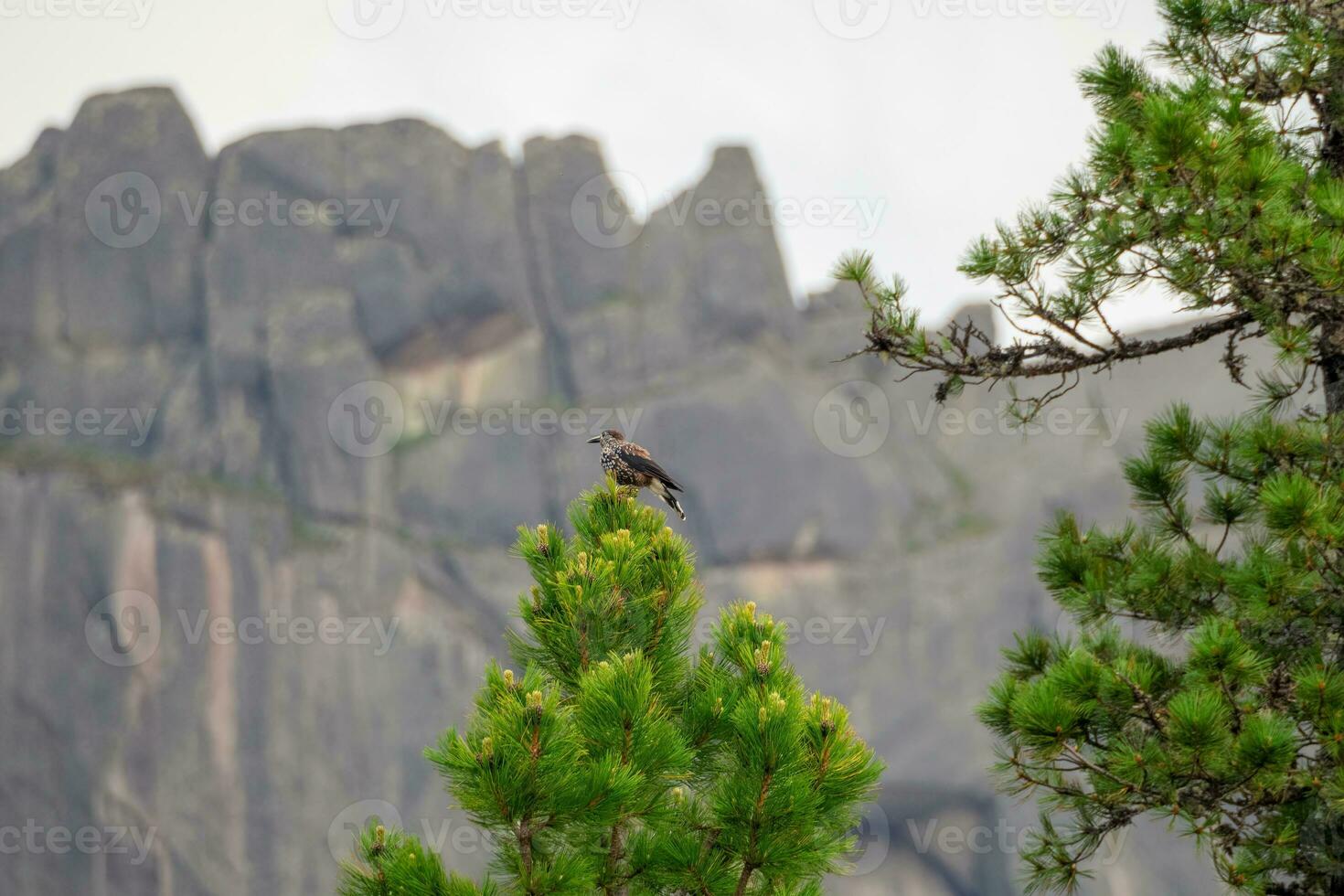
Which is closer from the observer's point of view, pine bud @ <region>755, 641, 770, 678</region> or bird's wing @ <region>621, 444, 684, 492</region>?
pine bud @ <region>755, 641, 770, 678</region>

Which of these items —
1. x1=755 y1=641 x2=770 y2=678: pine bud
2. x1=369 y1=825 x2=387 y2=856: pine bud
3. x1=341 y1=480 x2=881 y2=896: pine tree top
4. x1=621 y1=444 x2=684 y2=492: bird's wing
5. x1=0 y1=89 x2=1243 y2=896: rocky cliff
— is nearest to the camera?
x1=341 y1=480 x2=881 y2=896: pine tree top

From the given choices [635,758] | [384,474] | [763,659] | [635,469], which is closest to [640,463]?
[635,469]

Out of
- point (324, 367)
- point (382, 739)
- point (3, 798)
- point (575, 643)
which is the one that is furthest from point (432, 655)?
point (575, 643)

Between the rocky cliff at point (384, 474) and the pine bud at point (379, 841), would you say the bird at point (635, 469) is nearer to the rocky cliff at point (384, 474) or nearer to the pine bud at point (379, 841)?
the pine bud at point (379, 841)

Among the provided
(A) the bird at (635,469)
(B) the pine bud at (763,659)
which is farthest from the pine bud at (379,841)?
(A) the bird at (635,469)

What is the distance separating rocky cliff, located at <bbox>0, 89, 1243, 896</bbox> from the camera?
48.8 m

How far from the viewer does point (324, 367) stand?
52.5 meters

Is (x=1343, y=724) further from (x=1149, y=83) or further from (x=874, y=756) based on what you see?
(x=1149, y=83)

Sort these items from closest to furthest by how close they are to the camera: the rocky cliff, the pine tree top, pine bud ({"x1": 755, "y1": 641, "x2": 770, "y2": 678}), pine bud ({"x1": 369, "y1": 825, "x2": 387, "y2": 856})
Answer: the pine tree top → pine bud ({"x1": 369, "y1": 825, "x2": 387, "y2": 856}) → pine bud ({"x1": 755, "y1": 641, "x2": 770, "y2": 678}) → the rocky cliff

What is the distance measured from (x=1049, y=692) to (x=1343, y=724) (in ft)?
4.85

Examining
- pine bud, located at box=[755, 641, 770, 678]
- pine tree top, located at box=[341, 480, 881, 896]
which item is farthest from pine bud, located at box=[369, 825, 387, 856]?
pine bud, located at box=[755, 641, 770, 678]

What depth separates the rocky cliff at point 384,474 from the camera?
48.8 meters

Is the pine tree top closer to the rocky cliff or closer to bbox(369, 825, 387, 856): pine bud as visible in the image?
bbox(369, 825, 387, 856): pine bud

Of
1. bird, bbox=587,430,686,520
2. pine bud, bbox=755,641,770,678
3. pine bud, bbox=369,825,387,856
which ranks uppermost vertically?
bird, bbox=587,430,686,520
